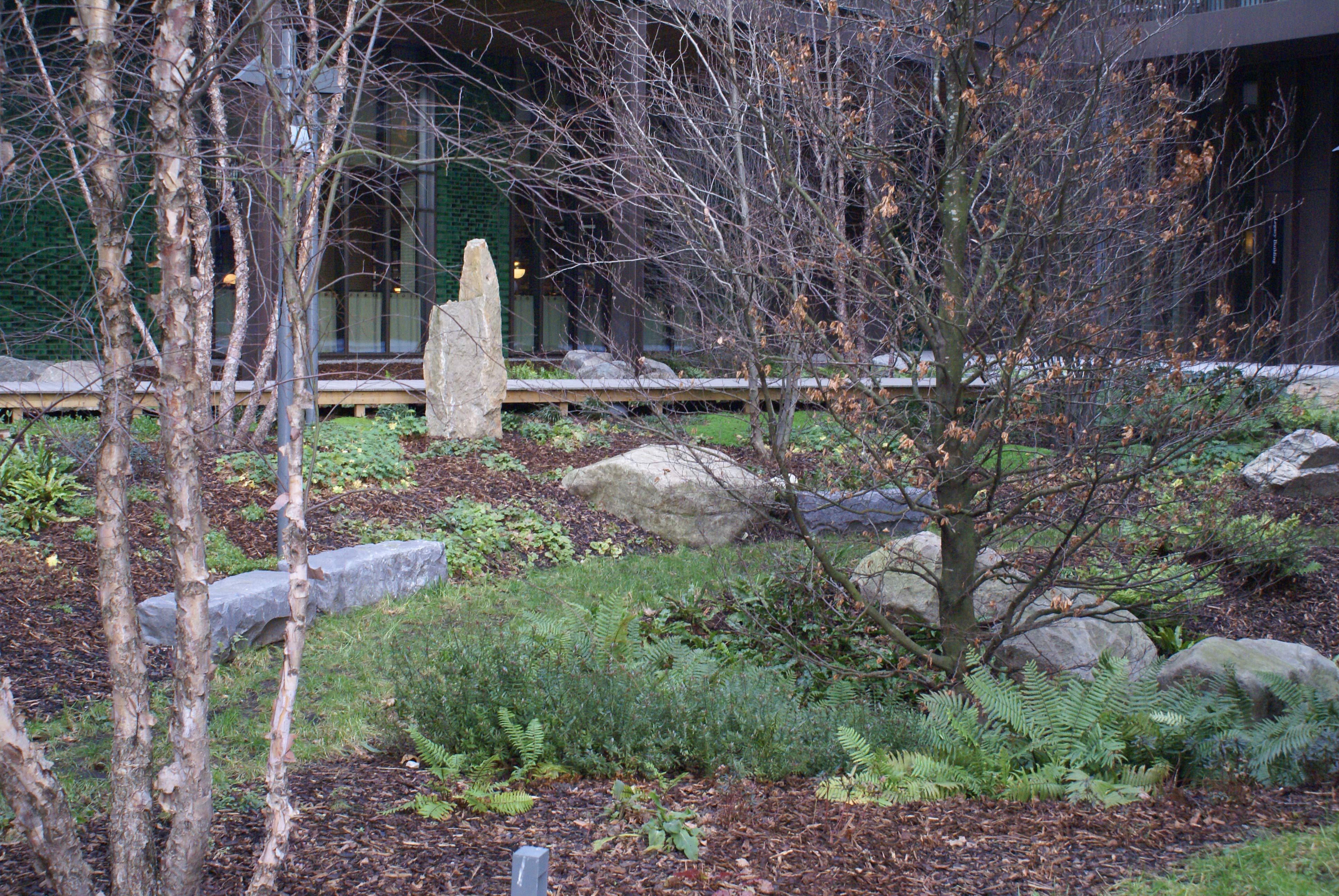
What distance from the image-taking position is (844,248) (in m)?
4.99

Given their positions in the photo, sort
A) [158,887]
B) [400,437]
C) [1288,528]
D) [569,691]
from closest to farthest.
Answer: [158,887]
[569,691]
[1288,528]
[400,437]

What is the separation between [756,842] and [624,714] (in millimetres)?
880

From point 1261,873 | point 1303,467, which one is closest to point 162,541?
point 1261,873

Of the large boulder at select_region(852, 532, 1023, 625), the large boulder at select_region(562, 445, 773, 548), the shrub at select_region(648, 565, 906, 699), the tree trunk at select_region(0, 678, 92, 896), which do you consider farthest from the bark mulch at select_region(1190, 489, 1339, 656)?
the tree trunk at select_region(0, 678, 92, 896)

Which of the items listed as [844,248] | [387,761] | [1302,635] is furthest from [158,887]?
[1302,635]

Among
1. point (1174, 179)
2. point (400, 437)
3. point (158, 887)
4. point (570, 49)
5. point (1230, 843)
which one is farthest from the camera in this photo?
point (570, 49)

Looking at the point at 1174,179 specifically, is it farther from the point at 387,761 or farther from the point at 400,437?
the point at 400,437

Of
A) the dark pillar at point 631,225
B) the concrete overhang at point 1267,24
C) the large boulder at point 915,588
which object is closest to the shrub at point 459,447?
the dark pillar at point 631,225

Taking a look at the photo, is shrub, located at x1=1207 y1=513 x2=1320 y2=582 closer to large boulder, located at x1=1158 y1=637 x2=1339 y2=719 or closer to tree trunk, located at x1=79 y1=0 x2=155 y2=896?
large boulder, located at x1=1158 y1=637 x2=1339 y2=719

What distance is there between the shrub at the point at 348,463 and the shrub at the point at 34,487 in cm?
124

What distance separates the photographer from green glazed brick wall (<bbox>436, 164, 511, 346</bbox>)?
17688 millimetres

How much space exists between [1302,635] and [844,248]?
492 centimetres

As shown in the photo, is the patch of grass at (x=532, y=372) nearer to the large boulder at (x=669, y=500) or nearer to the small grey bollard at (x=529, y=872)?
the large boulder at (x=669, y=500)

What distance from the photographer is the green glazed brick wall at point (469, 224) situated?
1769 centimetres
